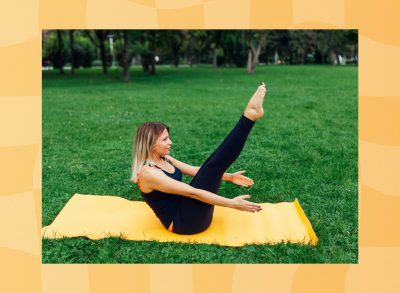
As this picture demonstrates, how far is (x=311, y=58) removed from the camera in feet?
156

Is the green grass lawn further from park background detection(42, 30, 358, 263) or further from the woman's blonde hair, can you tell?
the woman's blonde hair

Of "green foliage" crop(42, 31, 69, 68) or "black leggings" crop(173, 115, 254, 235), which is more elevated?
"green foliage" crop(42, 31, 69, 68)

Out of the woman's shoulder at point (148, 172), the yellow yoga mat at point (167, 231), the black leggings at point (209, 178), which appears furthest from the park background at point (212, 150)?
the woman's shoulder at point (148, 172)

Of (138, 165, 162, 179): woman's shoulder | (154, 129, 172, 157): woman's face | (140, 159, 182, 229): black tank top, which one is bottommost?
(140, 159, 182, 229): black tank top

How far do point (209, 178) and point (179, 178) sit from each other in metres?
0.51

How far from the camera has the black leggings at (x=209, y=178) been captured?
380 cm

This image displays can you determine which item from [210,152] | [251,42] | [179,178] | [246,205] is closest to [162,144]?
[179,178]

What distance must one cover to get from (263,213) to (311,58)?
4528 centimetres

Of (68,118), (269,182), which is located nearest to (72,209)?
(269,182)

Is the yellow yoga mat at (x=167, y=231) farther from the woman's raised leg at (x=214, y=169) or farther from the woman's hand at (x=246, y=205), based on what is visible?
the woman's hand at (x=246, y=205)

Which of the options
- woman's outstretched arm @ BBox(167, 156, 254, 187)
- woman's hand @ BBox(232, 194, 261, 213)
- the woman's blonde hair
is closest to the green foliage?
woman's outstretched arm @ BBox(167, 156, 254, 187)

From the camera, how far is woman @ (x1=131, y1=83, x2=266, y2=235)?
3.79 metres

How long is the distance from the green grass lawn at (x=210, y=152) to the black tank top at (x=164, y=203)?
28 centimetres

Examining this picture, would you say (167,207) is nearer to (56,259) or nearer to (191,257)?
(191,257)
